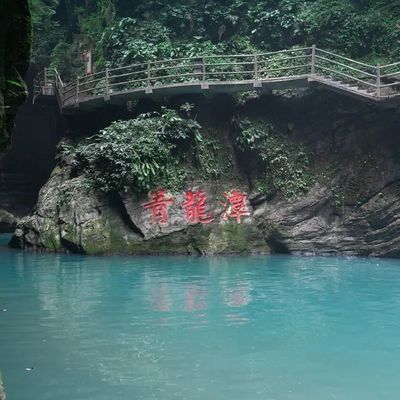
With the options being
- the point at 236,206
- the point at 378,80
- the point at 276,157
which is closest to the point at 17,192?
the point at 236,206

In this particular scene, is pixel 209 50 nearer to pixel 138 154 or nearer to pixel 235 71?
pixel 235 71

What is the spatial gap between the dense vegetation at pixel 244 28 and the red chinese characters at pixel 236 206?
4.78 metres

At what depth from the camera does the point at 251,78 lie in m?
15.8

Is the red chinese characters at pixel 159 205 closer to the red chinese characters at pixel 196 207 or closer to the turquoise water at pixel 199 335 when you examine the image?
the red chinese characters at pixel 196 207

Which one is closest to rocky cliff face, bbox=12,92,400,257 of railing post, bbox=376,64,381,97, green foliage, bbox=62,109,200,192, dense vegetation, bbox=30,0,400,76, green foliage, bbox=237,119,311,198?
green foliage, bbox=237,119,311,198

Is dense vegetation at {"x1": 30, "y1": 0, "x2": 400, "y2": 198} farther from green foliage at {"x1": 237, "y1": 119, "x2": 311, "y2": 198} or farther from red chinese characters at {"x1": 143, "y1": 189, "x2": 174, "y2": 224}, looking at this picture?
red chinese characters at {"x1": 143, "y1": 189, "x2": 174, "y2": 224}

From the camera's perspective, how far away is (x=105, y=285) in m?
9.75

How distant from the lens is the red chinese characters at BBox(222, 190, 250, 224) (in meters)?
15.0

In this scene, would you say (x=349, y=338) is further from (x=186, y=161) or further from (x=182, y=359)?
(x=186, y=161)

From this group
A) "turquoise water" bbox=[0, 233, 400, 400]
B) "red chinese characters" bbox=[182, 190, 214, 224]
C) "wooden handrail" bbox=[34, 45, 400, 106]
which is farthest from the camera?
"red chinese characters" bbox=[182, 190, 214, 224]

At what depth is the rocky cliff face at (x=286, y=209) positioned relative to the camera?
14.5 m

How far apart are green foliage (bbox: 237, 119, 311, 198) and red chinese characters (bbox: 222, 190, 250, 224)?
2.06 feet

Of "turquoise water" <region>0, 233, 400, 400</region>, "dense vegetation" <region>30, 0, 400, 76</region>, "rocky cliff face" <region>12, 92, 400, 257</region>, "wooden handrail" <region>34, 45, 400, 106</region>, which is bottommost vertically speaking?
"turquoise water" <region>0, 233, 400, 400</region>

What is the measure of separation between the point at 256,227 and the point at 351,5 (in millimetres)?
7387
